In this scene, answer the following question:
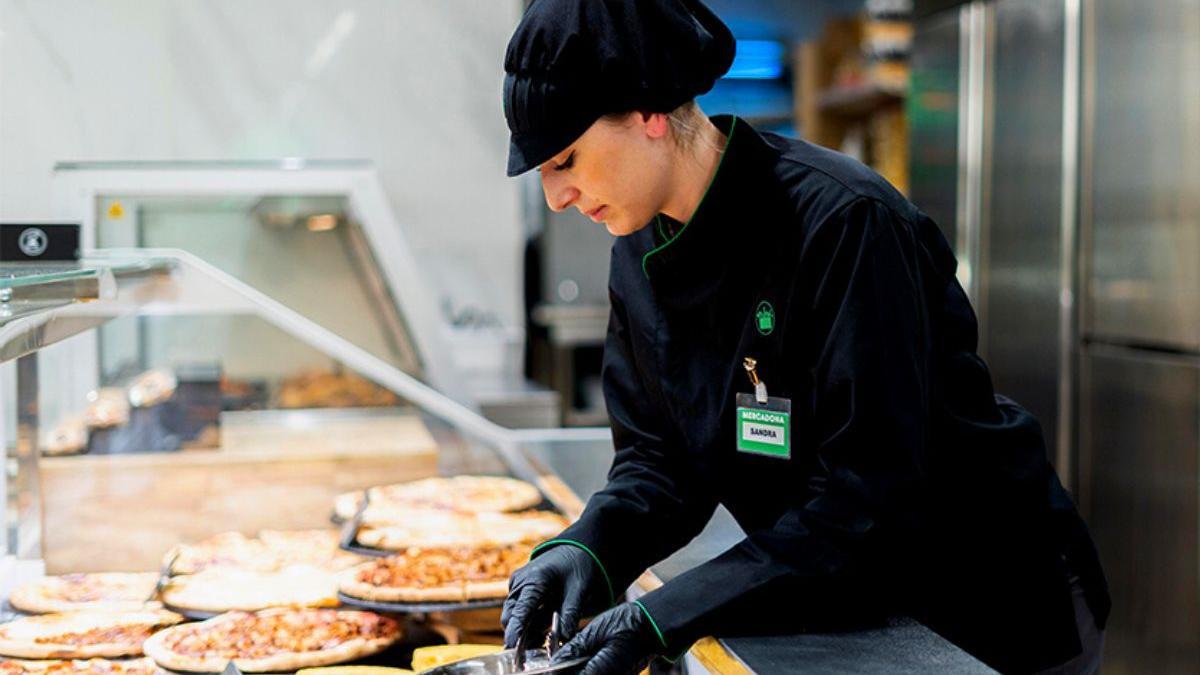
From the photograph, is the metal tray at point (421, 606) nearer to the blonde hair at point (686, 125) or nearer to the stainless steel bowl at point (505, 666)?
the stainless steel bowl at point (505, 666)

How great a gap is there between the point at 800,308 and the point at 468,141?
2.82 m

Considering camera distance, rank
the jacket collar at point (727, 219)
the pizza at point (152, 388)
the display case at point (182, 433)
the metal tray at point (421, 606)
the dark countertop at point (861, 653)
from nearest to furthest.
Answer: the dark countertop at point (861, 653), the jacket collar at point (727, 219), the metal tray at point (421, 606), the display case at point (182, 433), the pizza at point (152, 388)

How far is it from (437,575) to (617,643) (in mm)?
739

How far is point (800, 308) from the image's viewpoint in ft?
4.78

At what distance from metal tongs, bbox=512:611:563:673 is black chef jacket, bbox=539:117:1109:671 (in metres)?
0.14

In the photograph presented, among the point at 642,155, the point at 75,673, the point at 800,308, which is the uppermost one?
the point at 642,155

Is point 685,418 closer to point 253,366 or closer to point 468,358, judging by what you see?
point 253,366

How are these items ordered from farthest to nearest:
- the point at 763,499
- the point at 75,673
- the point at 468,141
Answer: the point at 468,141
the point at 75,673
the point at 763,499

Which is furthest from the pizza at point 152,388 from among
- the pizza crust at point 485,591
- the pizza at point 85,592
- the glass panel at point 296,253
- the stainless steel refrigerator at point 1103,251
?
the stainless steel refrigerator at point 1103,251

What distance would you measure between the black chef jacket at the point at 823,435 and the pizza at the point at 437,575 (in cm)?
35

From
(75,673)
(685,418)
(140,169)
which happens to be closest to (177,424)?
(140,169)

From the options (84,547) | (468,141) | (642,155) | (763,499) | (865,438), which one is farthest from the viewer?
(468,141)

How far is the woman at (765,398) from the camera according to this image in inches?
54.1

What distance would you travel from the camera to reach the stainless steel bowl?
1.35 m
